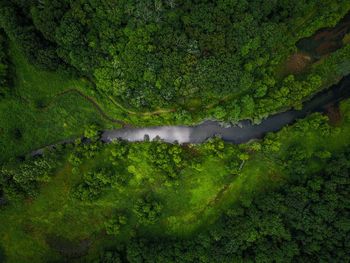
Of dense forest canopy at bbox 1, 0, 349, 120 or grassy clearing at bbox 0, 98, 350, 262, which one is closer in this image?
dense forest canopy at bbox 1, 0, 349, 120

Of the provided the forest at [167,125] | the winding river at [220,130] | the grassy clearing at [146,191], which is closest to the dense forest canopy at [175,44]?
the forest at [167,125]

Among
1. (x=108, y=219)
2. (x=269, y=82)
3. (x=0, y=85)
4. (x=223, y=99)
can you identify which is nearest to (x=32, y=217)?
(x=108, y=219)

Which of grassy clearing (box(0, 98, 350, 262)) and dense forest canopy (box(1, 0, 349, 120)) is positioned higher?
dense forest canopy (box(1, 0, 349, 120))

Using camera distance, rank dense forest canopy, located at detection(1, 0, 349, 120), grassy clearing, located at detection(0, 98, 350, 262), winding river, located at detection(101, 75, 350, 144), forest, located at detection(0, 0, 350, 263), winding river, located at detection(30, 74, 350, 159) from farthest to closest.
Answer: winding river, located at detection(30, 74, 350, 159), winding river, located at detection(101, 75, 350, 144), grassy clearing, located at detection(0, 98, 350, 262), forest, located at detection(0, 0, 350, 263), dense forest canopy, located at detection(1, 0, 349, 120)

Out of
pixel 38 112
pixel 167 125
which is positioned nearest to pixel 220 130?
pixel 167 125

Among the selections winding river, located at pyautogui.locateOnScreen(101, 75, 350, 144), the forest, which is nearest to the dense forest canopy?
the forest

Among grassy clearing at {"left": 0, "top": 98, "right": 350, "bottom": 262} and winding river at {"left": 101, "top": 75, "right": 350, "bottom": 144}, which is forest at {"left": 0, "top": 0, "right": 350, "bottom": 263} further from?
winding river at {"left": 101, "top": 75, "right": 350, "bottom": 144}

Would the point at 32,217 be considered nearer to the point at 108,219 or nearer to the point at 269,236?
the point at 108,219

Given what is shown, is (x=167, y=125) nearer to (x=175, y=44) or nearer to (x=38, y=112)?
(x=175, y=44)
